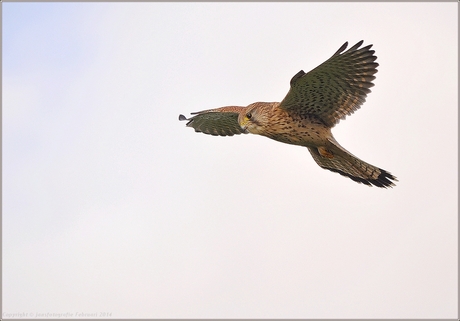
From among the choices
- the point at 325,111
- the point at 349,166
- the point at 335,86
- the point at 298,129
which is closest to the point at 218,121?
the point at 298,129

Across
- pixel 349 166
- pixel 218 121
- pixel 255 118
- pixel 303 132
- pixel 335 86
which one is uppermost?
pixel 218 121

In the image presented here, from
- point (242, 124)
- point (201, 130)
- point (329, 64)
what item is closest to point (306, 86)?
point (329, 64)

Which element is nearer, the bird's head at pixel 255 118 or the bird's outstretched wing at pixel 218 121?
the bird's head at pixel 255 118

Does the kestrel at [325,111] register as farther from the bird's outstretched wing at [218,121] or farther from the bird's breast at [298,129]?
the bird's outstretched wing at [218,121]

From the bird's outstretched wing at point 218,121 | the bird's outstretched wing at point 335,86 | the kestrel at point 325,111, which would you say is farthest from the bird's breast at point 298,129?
the bird's outstretched wing at point 218,121

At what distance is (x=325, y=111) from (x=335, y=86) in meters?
0.50

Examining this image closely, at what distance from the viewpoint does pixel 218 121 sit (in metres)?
13.7

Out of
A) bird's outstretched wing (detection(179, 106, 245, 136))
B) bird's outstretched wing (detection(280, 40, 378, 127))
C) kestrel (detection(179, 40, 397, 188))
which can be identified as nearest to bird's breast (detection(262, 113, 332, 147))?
kestrel (detection(179, 40, 397, 188))

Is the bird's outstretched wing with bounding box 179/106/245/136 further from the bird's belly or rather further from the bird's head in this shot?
the bird's belly

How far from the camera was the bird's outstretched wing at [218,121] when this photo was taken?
43.0ft

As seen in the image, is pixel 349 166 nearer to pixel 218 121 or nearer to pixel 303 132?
pixel 303 132

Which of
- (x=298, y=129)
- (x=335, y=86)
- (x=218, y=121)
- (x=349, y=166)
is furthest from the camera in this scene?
(x=218, y=121)

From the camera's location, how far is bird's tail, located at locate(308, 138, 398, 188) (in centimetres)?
1189

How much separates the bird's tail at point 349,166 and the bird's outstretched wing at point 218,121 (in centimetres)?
145
